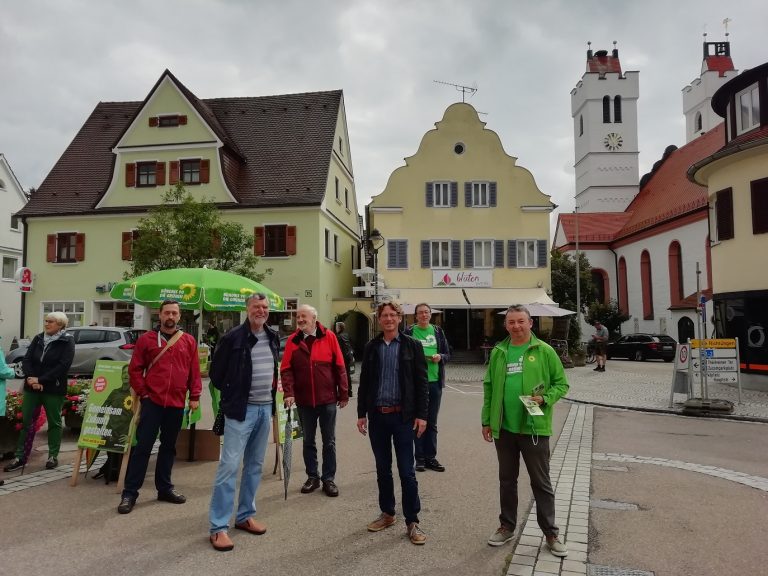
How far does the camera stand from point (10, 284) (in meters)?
34.7

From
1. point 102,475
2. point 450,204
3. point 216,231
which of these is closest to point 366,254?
point 450,204

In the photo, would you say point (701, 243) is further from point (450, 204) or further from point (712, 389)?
point (712, 389)

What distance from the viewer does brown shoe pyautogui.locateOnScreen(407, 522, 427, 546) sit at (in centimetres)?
462

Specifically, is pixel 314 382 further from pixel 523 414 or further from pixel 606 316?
pixel 606 316

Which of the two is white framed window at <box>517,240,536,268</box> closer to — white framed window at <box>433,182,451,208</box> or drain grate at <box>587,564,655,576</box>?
white framed window at <box>433,182,451,208</box>

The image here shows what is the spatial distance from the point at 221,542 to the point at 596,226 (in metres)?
49.3

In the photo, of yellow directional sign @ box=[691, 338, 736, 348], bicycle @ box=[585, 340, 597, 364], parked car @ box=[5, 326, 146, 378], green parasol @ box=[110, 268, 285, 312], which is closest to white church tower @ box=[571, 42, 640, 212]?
bicycle @ box=[585, 340, 597, 364]

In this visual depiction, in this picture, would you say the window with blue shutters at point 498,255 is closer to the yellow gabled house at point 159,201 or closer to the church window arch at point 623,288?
the yellow gabled house at point 159,201

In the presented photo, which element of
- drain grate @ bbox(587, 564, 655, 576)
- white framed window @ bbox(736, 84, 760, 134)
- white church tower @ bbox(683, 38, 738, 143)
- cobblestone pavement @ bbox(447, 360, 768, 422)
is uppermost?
white church tower @ bbox(683, 38, 738, 143)

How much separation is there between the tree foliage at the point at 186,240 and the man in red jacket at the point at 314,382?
16.3 metres

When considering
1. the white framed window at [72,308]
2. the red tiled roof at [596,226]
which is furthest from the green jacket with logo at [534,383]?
the red tiled roof at [596,226]

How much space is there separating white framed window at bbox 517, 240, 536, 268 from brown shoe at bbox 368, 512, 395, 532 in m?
24.2

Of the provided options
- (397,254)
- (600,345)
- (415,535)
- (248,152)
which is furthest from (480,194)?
(415,535)

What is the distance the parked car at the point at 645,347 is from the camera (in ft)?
99.7
